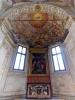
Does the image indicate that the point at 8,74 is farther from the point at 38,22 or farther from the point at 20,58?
the point at 38,22

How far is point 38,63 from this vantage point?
1130cm

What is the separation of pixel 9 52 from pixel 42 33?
2.38 metres

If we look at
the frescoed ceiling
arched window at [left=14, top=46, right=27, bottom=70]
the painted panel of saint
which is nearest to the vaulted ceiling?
the frescoed ceiling

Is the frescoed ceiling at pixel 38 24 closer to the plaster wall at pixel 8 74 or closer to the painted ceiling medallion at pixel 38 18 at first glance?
the painted ceiling medallion at pixel 38 18

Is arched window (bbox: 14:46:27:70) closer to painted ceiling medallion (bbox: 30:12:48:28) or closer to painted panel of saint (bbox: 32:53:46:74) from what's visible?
painted panel of saint (bbox: 32:53:46:74)

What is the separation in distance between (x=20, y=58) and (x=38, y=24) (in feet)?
7.68

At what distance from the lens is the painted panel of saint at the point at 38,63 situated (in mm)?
10827

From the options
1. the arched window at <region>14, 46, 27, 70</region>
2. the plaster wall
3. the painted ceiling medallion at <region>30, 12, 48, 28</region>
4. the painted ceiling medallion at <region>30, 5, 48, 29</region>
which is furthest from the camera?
the arched window at <region>14, 46, 27, 70</region>

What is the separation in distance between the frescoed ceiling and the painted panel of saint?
70 cm

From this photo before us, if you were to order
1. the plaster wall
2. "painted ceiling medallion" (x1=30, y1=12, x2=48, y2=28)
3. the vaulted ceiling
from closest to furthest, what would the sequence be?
1. the plaster wall
2. the vaulted ceiling
3. "painted ceiling medallion" (x1=30, y1=12, x2=48, y2=28)

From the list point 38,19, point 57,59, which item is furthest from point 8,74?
point 38,19

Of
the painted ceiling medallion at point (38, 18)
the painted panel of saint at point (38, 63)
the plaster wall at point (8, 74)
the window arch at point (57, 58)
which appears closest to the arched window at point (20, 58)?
the plaster wall at point (8, 74)

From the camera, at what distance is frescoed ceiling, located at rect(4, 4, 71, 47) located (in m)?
10.0

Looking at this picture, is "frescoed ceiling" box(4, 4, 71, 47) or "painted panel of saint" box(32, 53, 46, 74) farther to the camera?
"painted panel of saint" box(32, 53, 46, 74)
